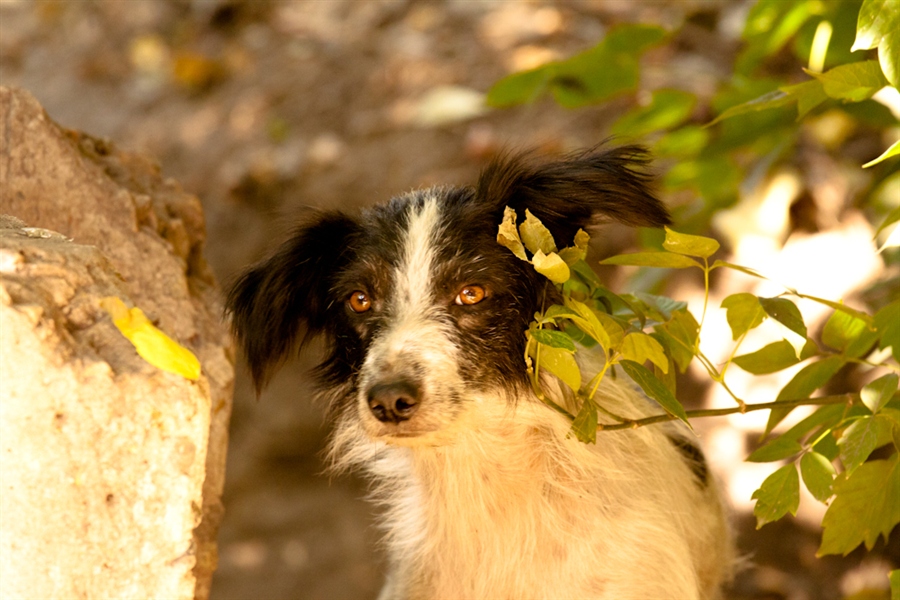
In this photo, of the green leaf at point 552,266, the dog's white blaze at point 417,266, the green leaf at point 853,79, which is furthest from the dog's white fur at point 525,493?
the green leaf at point 853,79

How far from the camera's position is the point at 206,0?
315 inches

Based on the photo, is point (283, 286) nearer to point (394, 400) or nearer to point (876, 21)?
point (394, 400)

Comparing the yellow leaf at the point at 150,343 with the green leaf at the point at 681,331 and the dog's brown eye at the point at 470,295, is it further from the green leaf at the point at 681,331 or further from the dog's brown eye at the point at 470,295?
the green leaf at the point at 681,331

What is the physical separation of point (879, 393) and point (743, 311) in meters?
0.40

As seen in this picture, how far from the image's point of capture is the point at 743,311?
258 cm

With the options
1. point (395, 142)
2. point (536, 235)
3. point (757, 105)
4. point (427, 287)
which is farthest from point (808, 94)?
point (395, 142)

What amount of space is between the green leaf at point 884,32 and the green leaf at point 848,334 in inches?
28.3

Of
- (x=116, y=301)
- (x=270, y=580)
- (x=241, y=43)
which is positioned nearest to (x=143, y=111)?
(x=241, y=43)

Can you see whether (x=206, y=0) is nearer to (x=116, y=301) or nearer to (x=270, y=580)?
(x=270, y=580)

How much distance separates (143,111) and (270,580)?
359 centimetres

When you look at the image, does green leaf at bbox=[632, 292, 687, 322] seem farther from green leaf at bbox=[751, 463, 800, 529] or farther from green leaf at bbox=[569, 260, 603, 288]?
green leaf at bbox=[751, 463, 800, 529]

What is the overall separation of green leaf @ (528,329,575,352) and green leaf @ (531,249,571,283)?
0.49 ft

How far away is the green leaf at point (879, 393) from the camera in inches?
98.8


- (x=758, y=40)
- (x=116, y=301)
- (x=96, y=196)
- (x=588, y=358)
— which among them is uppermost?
(x=758, y=40)
